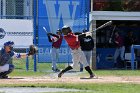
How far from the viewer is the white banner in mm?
22422

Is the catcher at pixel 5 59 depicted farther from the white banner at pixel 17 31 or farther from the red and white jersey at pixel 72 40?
the white banner at pixel 17 31

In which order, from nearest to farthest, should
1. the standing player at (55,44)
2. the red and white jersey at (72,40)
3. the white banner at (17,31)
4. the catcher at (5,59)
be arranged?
the red and white jersey at (72,40), the catcher at (5,59), the standing player at (55,44), the white banner at (17,31)

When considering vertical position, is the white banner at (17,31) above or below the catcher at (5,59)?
above

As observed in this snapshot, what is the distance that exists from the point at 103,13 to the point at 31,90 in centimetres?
1104

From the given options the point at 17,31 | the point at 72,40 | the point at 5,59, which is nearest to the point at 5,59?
the point at 5,59

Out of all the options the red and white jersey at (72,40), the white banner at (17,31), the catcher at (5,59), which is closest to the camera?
the red and white jersey at (72,40)

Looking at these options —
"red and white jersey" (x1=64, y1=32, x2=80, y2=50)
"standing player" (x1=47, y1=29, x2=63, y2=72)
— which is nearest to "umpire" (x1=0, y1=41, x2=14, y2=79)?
"red and white jersey" (x1=64, y1=32, x2=80, y2=50)

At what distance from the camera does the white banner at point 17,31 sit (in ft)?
73.6

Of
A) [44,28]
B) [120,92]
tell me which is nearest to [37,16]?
[44,28]

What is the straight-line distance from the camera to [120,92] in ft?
43.0

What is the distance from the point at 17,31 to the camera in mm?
22547

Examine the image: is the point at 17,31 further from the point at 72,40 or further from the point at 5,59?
the point at 72,40

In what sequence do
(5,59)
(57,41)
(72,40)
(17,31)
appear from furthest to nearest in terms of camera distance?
1. (17,31)
2. (57,41)
3. (5,59)
4. (72,40)

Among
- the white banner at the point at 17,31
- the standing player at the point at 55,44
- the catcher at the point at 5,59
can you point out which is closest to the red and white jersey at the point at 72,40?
the catcher at the point at 5,59
